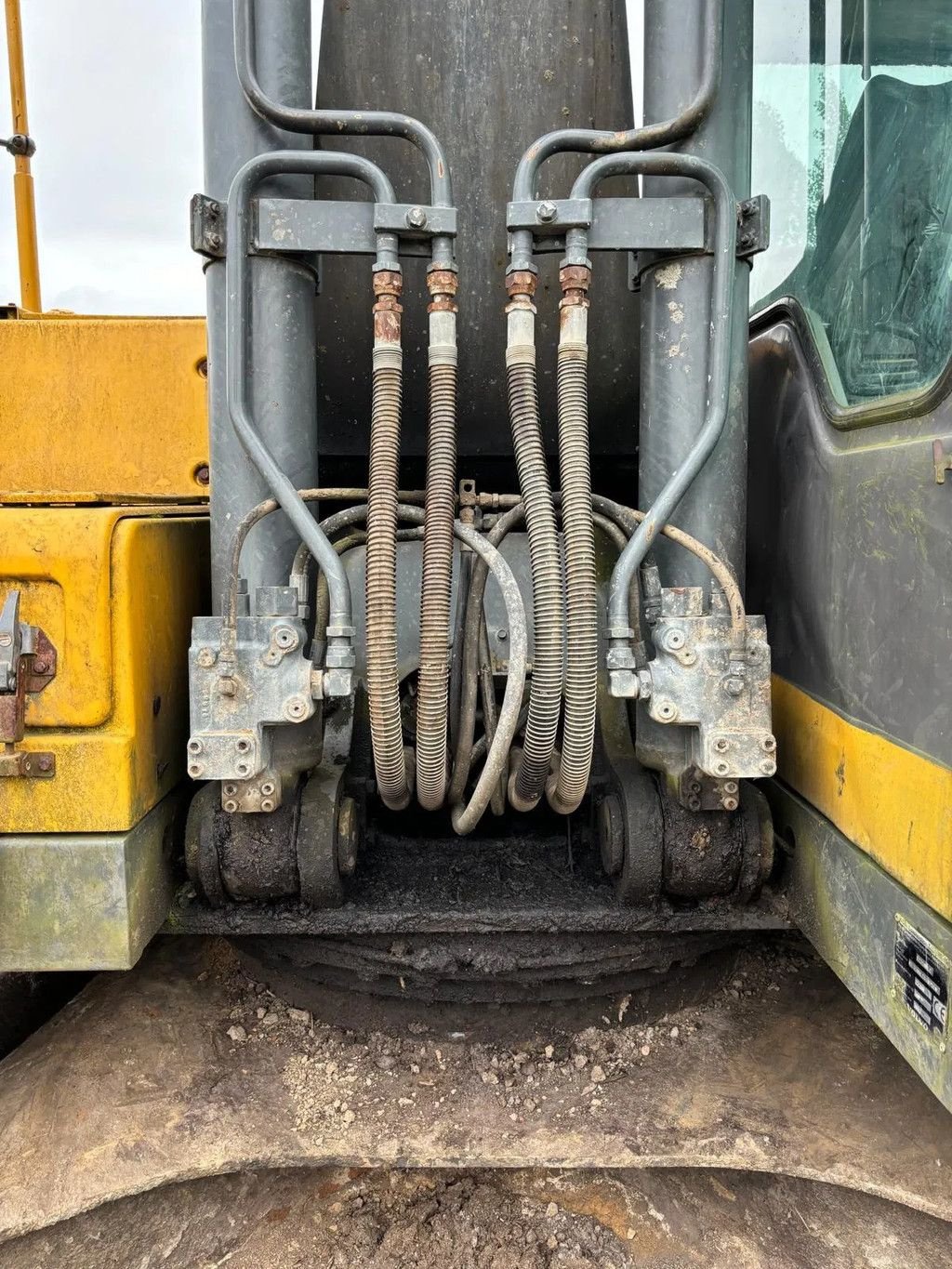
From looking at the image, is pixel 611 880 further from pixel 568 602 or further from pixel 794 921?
pixel 568 602

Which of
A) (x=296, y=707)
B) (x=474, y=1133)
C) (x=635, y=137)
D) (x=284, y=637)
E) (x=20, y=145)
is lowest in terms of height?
(x=474, y=1133)

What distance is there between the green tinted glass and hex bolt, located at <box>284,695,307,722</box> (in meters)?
1.06

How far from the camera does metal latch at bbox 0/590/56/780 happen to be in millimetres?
1330

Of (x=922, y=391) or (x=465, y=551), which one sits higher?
(x=922, y=391)

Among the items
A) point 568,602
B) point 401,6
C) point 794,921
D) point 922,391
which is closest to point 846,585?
point 922,391

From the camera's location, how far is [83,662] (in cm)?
141

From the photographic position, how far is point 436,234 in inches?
59.1

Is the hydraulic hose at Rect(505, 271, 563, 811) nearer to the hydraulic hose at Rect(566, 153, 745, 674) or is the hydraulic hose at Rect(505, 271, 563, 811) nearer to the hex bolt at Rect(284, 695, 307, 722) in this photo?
the hydraulic hose at Rect(566, 153, 745, 674)

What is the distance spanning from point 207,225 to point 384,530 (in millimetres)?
643

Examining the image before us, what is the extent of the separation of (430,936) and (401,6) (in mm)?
1826

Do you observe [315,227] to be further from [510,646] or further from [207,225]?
[510,646]

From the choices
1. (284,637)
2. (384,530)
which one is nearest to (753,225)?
(384,530)

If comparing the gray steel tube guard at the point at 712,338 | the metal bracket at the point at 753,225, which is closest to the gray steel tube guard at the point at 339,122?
the gray steel tube guard at the point at 712,338

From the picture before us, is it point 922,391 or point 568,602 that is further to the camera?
point 568,602
